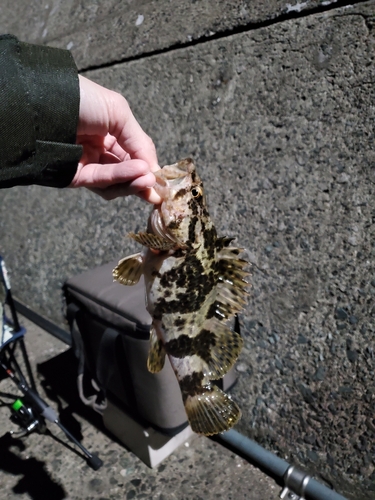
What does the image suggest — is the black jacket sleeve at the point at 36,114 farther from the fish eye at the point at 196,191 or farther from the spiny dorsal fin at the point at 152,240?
the fish eye at the point at 196,191

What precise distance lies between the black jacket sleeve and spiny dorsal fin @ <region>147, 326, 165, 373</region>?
0.77 meters

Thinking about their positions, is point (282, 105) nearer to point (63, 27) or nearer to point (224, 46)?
point (224, 46)

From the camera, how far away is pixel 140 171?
156cm

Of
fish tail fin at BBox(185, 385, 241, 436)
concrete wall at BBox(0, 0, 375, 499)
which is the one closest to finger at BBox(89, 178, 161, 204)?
fish tail fin at BBox(185, 385, 241, 436)

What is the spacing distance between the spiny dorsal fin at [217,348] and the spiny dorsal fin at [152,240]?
1.41ft

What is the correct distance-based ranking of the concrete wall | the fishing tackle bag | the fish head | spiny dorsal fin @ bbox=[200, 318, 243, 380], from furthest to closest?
the fishing tackle bag
the concrete wall
spiny dorsal fin @ bbox=[200, 318, 243, 380]
the fish head

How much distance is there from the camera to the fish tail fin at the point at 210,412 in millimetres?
1835

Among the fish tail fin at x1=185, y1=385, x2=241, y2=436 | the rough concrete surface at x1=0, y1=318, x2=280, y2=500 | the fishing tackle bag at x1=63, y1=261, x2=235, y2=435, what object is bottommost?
the rough concrete surface at x1=0, y1=318, x2=280, y2=500

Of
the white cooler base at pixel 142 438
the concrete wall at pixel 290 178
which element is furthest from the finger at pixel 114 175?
the white cooler base at pixel 142 438

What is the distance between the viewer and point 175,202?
1.84m

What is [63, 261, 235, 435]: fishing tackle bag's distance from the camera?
8.17 ft

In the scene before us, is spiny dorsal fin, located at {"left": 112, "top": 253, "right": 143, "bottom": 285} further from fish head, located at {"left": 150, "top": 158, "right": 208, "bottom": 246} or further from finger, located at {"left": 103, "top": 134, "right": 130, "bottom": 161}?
finger, located at {"left": 103, "top": 134, "right": 130, "bottom": 161}

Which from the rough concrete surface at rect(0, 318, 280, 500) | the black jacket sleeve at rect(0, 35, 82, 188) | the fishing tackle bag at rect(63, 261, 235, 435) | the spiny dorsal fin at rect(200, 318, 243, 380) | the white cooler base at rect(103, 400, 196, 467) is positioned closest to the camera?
the black jacket sleeve at rect(0, 35, 82, 188)

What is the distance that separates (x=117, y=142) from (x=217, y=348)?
101 centimetres
